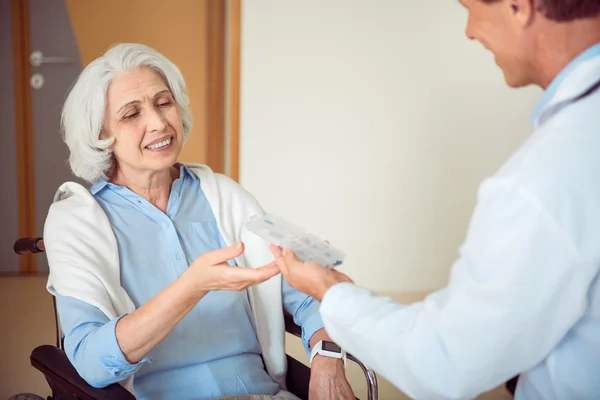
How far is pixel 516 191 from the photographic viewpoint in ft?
2.70

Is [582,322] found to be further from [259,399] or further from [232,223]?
[232,223]

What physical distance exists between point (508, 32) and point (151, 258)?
39.9 inches

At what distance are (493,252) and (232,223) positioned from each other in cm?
101

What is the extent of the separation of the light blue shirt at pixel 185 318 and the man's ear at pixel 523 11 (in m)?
0.95

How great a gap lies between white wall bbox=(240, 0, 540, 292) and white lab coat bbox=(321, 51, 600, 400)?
9.22 feet

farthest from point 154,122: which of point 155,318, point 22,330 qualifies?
point 22,330

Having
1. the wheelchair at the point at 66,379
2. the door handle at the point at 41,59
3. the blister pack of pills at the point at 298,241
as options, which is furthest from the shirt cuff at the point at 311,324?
the door handle at the point at 41,59

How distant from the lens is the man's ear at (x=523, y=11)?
93 centimetres

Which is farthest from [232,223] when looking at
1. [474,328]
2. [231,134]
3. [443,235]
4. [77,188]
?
[443,235]

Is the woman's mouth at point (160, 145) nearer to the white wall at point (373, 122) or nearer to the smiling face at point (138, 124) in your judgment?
the smiling face at point (138, 124)

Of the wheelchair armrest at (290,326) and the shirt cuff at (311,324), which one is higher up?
the shirt cuff at (311,324)

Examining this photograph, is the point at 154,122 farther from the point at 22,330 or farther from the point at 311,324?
the point at 22,330

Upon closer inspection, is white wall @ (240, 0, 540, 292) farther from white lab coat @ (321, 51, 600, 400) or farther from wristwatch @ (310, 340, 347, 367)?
white lab coat @ (321, 51, 600, 400)

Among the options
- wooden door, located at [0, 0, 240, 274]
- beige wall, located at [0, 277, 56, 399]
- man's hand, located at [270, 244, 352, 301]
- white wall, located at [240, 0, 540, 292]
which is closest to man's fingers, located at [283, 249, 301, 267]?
man's hand, located at [270, 244, 352, 301]
